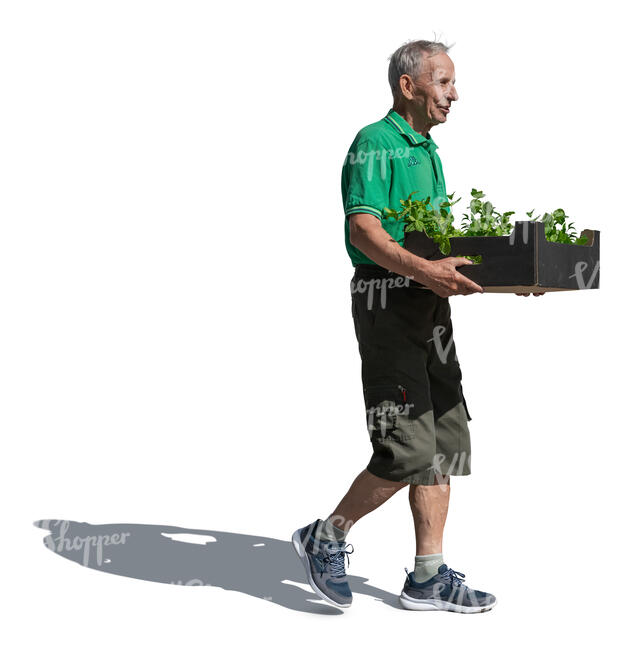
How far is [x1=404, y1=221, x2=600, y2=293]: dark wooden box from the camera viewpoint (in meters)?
5.73

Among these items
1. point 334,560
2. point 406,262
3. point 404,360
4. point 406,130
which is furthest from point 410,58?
point 334,560

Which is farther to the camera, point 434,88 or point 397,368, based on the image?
point 434,88

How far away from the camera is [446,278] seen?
5.77 metres

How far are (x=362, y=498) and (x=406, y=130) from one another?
5.86 feet

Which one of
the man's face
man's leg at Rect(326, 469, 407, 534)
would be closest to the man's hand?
the man's face

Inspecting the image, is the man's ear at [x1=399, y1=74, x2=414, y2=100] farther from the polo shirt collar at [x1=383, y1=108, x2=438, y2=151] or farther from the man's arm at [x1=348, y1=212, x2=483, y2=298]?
the man's arm at [x1=348, y1=212, x2=483, y2=298]

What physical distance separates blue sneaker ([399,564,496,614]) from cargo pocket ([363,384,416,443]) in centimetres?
75

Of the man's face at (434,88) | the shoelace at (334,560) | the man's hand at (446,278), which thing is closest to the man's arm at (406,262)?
the man's hand at (446,278)

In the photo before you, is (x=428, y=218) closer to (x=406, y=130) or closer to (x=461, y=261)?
(x=461, y=261)

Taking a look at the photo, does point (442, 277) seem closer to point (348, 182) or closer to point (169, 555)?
point (348, 182)

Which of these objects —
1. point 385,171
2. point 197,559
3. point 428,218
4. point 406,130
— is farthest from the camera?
point 197,559

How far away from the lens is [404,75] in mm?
6293

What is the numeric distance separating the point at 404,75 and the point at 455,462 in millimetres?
1911

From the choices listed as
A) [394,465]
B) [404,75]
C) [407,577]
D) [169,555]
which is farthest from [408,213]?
[169,555]
